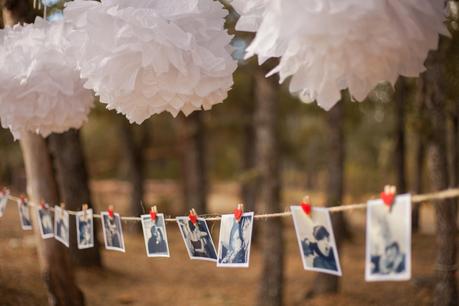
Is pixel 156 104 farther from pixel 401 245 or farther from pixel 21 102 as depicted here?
pixel 401 245

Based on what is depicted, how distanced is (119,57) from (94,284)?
19.9 ft

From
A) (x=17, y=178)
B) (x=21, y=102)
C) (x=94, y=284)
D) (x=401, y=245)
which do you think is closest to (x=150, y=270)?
(x=94, y=284)

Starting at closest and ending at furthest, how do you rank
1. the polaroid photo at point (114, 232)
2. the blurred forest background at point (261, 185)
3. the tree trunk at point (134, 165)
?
the polaroid photo at point (114, 232) → the blurred forest background at point (261, 185) → the tree trunk at point (134, 165)

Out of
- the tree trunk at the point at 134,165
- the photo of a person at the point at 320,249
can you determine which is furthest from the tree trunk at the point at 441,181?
the tree trunk at the point at 134,165

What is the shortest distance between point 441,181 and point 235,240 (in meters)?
3.64

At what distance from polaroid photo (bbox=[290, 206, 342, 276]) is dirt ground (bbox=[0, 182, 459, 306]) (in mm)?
4049

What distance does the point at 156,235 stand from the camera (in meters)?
3.30

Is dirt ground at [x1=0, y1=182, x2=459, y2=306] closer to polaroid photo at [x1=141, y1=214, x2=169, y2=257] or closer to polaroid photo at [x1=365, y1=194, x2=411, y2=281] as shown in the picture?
polaroid photo at [x1=141, y1=214, x2=169, y2=257]

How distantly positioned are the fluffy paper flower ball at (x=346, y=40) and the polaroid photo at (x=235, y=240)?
0.90 m

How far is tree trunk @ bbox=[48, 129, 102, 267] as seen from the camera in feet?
25.9

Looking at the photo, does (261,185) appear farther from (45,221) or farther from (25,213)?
(45,221)

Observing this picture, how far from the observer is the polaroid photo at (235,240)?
2787 millimetres

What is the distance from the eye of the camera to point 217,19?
2641 mm

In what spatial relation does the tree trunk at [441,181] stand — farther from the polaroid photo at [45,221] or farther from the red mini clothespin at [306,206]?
the polaroid photo at [45,221]
